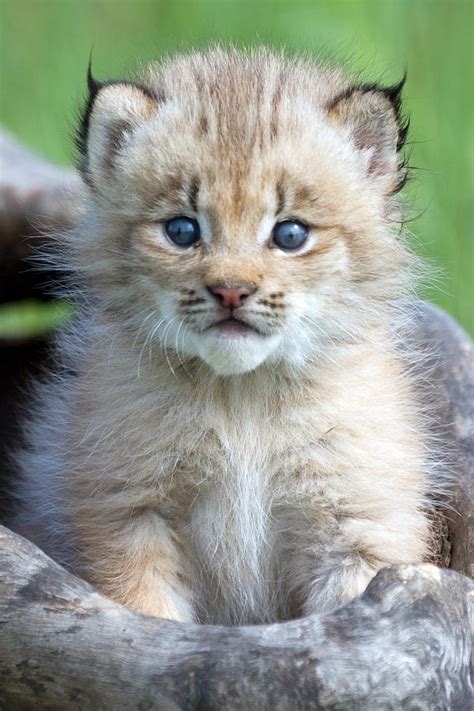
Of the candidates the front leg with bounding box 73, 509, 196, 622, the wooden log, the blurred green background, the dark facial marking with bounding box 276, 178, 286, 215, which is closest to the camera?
the wooden log

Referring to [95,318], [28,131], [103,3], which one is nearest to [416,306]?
[95,318]

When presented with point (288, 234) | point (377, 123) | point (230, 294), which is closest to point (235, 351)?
point (230, 294)

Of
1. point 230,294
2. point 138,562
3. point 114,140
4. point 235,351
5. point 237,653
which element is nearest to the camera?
point 237,653

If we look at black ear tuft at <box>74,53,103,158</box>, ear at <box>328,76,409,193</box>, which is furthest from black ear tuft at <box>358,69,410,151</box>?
black ear tuft at <box>74,53,103,158</box>

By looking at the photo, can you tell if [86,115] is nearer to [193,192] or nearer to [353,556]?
[193,192]

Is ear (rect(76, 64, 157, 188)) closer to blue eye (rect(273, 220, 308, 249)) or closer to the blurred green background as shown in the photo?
blue eye (rect(273, 220, 308, 249))

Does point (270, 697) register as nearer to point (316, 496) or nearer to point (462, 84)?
point (316, 496)

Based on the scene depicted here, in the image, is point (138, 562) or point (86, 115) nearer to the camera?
point (138, 562)
